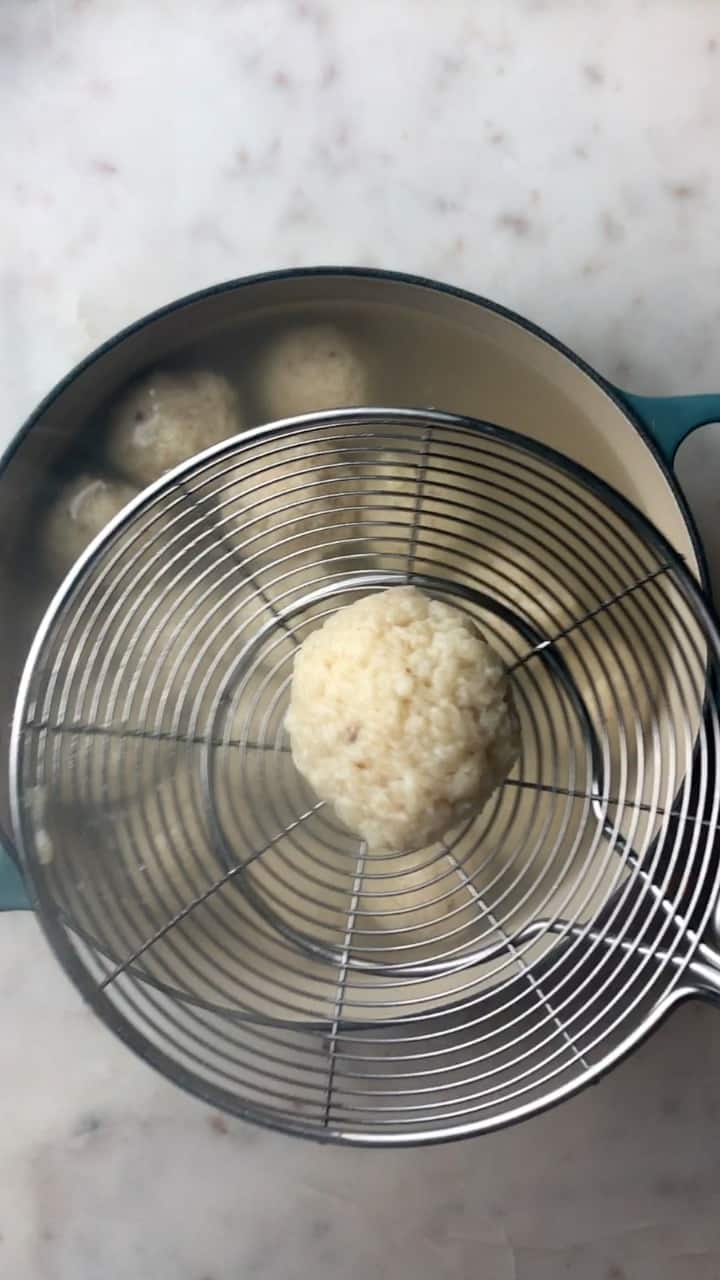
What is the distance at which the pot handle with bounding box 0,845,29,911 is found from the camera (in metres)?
0.76

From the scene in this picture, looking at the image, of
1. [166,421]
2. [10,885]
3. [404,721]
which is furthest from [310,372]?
[10,885]

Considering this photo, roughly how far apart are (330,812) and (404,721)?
0.22m

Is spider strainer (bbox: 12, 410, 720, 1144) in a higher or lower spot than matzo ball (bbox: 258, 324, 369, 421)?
lower

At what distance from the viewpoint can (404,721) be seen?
2.34 feet

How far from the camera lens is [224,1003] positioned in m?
0.84

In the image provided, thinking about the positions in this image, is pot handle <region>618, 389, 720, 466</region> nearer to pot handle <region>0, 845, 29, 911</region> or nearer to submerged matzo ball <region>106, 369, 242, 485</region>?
submerged matzo ball <region>106, 369, 242, 485</region>

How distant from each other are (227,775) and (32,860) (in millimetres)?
212

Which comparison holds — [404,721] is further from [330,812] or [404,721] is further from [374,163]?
[374,163]

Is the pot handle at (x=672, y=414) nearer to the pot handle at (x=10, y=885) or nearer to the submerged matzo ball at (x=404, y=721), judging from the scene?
→ the submerged matzo ball at (x=404, y=721)

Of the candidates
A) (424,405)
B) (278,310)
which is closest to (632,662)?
(424,405)

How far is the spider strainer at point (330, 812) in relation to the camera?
80 cm

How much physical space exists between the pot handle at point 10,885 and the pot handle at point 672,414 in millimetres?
551

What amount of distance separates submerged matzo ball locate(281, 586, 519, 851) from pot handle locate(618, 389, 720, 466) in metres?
0.20

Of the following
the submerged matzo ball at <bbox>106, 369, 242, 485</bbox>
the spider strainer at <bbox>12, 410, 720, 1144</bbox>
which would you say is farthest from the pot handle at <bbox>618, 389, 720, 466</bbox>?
the submerged matzo ball at <bbox>106, 369, 242, 485</bbox>
